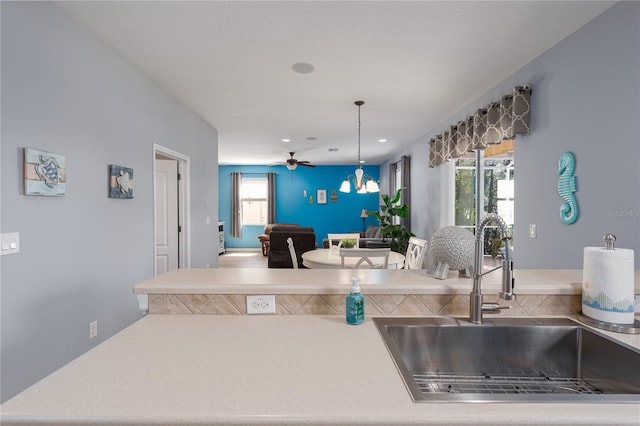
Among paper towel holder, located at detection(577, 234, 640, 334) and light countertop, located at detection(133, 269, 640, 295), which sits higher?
light countertop, located at detection(133, 269, 640, 295)

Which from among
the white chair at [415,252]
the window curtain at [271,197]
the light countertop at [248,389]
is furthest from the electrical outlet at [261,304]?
the window curtain at [271,197]

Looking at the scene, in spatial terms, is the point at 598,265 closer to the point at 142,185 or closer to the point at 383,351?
the point at 383,351

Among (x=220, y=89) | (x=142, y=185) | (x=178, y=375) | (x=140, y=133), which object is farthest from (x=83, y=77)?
(x=178, y=375)

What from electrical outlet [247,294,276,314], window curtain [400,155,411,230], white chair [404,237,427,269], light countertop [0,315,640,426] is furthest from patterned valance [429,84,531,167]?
electrical outlet [247,294,276,314]

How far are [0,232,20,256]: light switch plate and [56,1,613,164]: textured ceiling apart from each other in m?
1.44

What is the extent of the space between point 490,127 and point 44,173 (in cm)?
355

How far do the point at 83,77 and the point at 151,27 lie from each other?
59cm

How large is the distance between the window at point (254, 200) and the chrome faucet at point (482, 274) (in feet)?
27.5

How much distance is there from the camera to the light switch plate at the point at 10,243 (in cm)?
166

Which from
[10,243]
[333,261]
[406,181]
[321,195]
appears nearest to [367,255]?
[333,261]

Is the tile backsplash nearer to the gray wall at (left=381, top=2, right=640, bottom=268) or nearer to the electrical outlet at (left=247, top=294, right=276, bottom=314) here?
the electrical outlet at (left=247, top=294, right=276, bottom=314)

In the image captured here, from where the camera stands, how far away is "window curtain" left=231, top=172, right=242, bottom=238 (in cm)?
903

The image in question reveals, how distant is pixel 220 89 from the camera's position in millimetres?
3416

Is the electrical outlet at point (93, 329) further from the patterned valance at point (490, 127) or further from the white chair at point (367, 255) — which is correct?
the patterned valance at point (490, 127)
